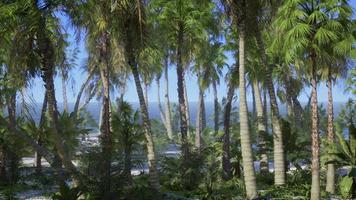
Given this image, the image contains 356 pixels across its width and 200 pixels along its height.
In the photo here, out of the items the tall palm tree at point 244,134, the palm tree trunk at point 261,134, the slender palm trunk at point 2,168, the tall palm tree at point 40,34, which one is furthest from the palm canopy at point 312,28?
the slender palm trunk at point 2,168

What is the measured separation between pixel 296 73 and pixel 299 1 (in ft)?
34.7

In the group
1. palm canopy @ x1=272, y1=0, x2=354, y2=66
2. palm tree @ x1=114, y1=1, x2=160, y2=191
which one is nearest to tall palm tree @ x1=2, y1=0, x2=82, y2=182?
palm tree @ x1=114, y1=1, x2=160, y2=191

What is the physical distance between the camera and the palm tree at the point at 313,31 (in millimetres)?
13664

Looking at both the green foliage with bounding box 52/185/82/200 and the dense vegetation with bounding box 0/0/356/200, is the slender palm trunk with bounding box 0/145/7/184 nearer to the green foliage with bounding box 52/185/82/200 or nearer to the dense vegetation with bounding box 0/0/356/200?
the dense vegetation with bounding box 0/0/356/200

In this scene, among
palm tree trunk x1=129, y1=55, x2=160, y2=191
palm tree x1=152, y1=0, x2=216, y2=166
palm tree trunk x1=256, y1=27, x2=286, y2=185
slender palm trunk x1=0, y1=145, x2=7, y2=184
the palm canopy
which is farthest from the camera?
palm tree x1=152, y1=0, x2=216, y2=166

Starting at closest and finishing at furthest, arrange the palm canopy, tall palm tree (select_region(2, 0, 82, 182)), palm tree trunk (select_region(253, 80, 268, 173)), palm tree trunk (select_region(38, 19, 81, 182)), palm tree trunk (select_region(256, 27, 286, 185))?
1. tall palm tree (select_region(2, 0, 82, 182))
2. palm tree trunk (select_region(38, 19, 81, 182))
3. the palm canopy
4. palm tree trunk (select_region(256, 27, 286, 185))
5. palm tree trunk (select_region(253, 80, 268, 173))

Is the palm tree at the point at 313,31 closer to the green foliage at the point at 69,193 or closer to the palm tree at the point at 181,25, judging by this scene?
the palm tree at the point at 181,25

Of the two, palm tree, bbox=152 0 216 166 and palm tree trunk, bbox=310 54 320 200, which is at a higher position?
palm tree, bbox=152 0 216 166

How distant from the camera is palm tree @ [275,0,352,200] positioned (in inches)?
538

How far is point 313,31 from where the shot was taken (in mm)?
14102

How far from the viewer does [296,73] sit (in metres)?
24.1

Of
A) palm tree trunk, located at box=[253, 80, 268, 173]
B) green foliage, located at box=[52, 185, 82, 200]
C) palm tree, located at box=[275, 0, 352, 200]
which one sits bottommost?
green foliage, located at box=[52, 185, 82, 200]

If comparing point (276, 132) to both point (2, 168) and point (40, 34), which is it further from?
point (2, 168)

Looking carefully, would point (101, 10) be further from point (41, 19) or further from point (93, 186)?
point (93, 186)
